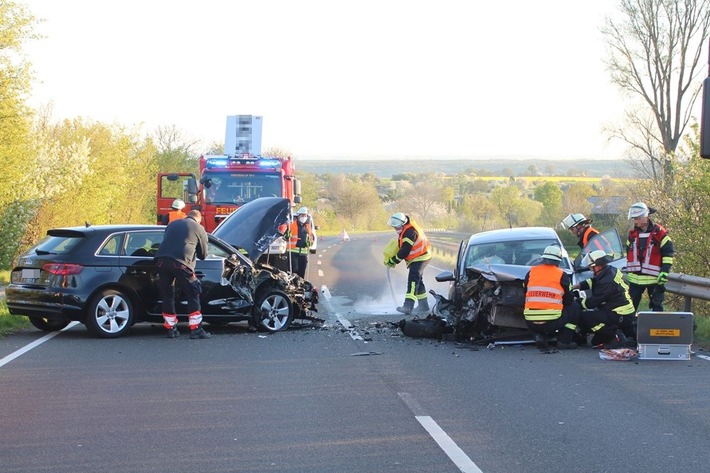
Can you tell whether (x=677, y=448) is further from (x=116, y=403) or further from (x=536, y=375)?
(x=116, y=403)

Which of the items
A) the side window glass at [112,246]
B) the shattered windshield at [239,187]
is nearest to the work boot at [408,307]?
the side window glass at [112,246]

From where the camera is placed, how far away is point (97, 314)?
508 inches

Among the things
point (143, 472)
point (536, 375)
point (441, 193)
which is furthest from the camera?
point (441, 193)

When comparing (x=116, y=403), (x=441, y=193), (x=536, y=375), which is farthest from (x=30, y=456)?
(x=441, y=193)

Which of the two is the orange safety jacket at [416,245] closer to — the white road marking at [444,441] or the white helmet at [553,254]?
the white helmet at [553,254]

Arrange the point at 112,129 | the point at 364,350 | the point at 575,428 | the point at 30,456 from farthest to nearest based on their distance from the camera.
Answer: the point at 112,129
the point at 364,350
the point at 575,428
the point at 30,456

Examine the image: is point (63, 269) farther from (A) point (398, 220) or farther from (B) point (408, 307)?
(A) point (398, 220)

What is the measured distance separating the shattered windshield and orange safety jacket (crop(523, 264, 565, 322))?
1246 centimetres

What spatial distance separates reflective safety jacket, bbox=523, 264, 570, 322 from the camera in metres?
11.9

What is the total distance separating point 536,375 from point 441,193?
124m

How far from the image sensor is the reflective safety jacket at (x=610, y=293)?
12.1m

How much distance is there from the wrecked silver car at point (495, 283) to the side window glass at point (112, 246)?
4443 mm

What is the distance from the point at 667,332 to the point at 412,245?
248 inches

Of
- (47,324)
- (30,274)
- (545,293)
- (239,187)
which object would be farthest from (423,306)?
(239,187)
